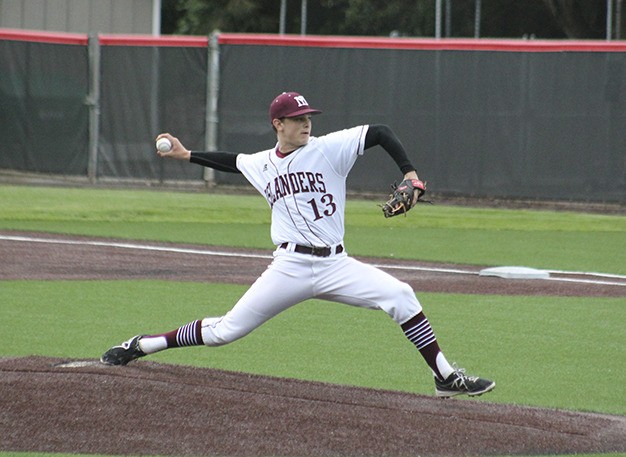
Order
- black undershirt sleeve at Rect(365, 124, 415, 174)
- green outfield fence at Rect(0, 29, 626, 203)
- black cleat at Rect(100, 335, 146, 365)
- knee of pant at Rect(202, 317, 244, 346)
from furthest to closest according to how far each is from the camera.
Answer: green outfield fence at Rect(0, 29, 626, 203) < black cleat at Rect(100, 335, 146, 365) < knee of pant at Rect(202, 317, 244, 346) < black undershirt sleeve at Rect(365, 124, 415, 174)

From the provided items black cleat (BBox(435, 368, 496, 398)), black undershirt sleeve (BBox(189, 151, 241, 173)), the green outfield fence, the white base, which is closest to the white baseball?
black undershirt sleeve (BBox(189, 151, 241, 173))

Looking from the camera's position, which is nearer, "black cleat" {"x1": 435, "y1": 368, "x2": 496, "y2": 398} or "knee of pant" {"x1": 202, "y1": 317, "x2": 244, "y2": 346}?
"black cleat" {"x1": 435, "y1": 368, "x2": 496, "y2": 398}

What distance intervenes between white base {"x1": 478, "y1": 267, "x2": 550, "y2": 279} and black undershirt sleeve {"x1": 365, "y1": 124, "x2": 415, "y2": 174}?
591 cm

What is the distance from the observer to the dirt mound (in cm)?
570

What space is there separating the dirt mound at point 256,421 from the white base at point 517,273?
5464mm

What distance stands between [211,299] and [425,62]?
9.77 m

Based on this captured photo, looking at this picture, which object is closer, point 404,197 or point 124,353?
point 404,197

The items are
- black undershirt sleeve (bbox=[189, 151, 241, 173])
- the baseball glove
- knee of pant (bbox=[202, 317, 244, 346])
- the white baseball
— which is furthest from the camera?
black undershirt sleeve (bbox=[189, 151, 241, 173])

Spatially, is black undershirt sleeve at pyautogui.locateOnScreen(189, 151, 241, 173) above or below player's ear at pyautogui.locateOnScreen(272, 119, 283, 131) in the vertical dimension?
below

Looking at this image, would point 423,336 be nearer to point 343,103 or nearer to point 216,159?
point 216,159

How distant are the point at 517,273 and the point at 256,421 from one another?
6.63 meters

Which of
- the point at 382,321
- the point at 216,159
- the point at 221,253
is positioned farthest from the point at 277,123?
the point at 221,253

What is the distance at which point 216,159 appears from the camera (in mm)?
7039

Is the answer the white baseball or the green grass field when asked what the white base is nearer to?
the green grass field
